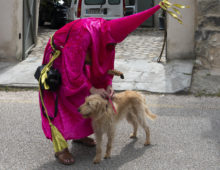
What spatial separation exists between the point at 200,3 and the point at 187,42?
1.01 m

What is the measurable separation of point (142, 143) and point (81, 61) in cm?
158

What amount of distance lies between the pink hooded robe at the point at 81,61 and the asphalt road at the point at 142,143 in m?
0.44

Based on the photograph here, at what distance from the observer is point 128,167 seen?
4.00m

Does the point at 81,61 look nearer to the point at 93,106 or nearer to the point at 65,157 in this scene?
the point at 93,106

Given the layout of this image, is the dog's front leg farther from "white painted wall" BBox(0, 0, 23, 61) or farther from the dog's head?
"white painted wall" BBox(0, 0, 23, 61)

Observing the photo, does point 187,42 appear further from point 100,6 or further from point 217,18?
point 100,6

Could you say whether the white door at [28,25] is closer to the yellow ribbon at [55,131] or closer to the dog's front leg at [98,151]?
the yellow ribbon at [55,131]

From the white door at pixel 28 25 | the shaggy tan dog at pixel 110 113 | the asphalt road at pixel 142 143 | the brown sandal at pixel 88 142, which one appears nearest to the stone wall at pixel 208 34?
the asphalt road at pixel 142 143

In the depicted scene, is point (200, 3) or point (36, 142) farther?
point (200, 3)

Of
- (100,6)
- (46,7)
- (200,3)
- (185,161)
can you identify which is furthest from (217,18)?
(46,7)

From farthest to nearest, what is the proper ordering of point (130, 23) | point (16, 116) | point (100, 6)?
1. point (100, 6)
2. point (16, 116)
3. point (130, 23)

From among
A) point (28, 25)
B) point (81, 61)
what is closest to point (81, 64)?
point (81, 61)

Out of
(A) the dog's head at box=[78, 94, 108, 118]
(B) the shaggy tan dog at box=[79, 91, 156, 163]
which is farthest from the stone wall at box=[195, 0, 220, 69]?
(A) the dog's head at box=[78, 94, 108, 118]

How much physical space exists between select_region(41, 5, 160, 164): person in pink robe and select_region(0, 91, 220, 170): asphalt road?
41 cm
